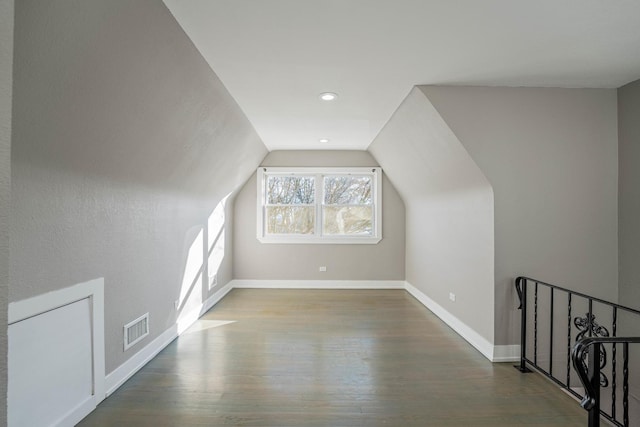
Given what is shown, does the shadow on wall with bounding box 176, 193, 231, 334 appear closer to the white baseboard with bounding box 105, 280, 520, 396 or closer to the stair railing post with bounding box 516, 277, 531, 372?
the white baseboard with bounding box 105, 280, 520, 396

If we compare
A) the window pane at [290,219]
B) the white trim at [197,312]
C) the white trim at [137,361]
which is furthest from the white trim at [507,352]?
the window pane at [290,219]

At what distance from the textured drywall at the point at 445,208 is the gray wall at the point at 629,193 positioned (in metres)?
1.14

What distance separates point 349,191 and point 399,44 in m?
4.04

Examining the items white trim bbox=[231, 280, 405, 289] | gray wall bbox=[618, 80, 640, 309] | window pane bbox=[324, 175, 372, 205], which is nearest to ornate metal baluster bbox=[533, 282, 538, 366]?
gray wall bbox=[618, 80, 640, 309]

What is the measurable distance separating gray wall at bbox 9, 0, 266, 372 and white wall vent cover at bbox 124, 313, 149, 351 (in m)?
0.07

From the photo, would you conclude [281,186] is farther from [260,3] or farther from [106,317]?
[260,3]

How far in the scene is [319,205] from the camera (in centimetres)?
619

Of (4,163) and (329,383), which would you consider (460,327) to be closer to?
(329,383)

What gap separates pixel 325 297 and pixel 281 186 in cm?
218

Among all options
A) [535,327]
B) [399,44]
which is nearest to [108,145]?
[399,44]

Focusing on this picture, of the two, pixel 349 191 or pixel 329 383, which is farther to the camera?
pixel 349 191

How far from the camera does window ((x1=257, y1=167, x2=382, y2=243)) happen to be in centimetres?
618

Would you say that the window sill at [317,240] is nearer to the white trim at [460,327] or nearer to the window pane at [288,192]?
the window pane at [288,192]

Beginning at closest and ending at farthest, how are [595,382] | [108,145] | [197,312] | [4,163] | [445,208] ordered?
[4,163]
[595,382]
[108,145]
[445,208]
[197,312]
